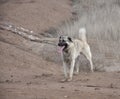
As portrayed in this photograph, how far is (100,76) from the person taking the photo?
1379 cm

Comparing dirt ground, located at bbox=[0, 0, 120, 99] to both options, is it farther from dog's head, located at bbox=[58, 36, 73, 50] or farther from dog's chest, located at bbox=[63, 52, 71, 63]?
dog's head, located at bbox=[58, 36, 73, 50]

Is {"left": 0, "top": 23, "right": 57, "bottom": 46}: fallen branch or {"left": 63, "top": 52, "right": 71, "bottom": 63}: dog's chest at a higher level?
{"left": 0, "top": 23, "right": 57, "bottom": 46}: fallen branch

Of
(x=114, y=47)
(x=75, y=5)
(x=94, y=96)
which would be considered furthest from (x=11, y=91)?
(x=75, y=5)

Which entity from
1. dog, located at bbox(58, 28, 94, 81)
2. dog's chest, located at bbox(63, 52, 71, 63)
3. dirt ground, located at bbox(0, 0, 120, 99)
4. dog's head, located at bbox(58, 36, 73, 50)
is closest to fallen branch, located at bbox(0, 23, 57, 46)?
dirt ground, located at bbox(0, 0, 120, 99)

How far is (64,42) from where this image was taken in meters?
13.1

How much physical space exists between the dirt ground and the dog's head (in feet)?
2.97

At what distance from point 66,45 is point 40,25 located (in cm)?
1037

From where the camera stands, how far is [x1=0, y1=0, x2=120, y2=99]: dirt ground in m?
10.4

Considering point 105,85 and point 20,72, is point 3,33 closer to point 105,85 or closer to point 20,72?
point 20,72

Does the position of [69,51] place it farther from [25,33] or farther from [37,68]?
[25,33]

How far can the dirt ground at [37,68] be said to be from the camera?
10414 millimetres

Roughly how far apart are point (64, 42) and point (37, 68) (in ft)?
11.8

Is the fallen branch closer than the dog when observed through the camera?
No

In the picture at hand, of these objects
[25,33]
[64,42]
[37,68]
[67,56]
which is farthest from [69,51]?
[25,33]
